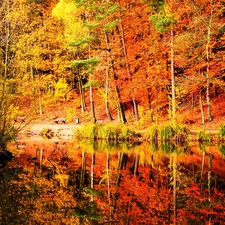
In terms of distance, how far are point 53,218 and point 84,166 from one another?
662 centimetres

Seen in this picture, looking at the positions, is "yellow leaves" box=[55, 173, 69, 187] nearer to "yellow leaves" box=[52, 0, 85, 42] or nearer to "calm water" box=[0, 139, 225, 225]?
"calm water" box=[0, 139, 225, 225]

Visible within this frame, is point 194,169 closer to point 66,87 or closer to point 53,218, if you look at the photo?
point 53,218

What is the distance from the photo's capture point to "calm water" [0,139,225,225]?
736cm

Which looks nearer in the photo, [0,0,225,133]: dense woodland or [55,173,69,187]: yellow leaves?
[55,173,69,187]: yellow leaves

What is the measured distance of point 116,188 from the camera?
10.0 meters

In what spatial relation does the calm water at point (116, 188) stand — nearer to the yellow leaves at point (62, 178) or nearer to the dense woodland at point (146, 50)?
the yellow leaves at point (62, 178)

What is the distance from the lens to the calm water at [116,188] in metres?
7.36

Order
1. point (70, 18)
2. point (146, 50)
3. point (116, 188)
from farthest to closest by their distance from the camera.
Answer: point (70, 18) → point (146, 50) → point (116, 188)

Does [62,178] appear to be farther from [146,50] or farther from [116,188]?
[146,50]

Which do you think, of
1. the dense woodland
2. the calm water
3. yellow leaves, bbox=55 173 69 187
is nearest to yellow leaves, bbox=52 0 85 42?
the dense woodland

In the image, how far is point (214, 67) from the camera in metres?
24.3

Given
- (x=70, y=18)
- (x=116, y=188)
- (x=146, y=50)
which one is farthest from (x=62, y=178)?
(x=70, y=18)

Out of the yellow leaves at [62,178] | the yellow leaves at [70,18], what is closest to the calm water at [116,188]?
the yellow leaves at [62,178]

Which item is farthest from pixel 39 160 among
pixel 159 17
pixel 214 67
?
pixel 214 67
